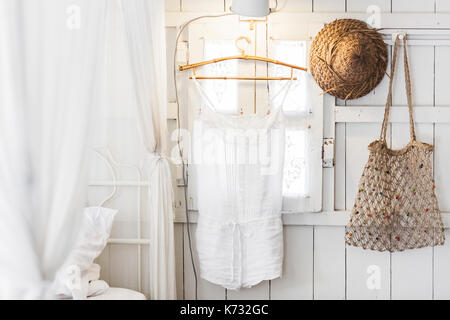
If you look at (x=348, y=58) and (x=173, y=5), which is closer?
(x=348, y=58)

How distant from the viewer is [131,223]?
3.91 feet

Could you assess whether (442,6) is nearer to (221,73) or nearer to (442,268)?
(221,73)

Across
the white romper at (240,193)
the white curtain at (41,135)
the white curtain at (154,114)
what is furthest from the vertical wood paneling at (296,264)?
the white curtain at (41,135)

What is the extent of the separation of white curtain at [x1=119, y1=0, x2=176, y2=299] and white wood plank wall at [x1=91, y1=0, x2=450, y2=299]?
37 cm

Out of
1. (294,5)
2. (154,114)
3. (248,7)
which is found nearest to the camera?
(154,114)

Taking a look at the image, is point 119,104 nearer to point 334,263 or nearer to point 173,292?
point 173,292

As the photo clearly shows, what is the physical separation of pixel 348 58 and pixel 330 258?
0.97 meters

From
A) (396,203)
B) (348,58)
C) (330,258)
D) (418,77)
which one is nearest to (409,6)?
(418,77)

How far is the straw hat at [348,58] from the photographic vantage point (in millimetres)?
1862

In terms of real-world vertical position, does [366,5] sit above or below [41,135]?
above

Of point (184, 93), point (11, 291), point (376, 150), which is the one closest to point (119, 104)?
point (11, 291)

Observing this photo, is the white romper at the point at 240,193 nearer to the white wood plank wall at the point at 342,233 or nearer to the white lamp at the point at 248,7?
the white wood plank wall at the point at 342,233

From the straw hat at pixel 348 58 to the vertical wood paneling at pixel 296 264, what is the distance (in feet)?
2.30

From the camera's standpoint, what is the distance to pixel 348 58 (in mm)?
1857
